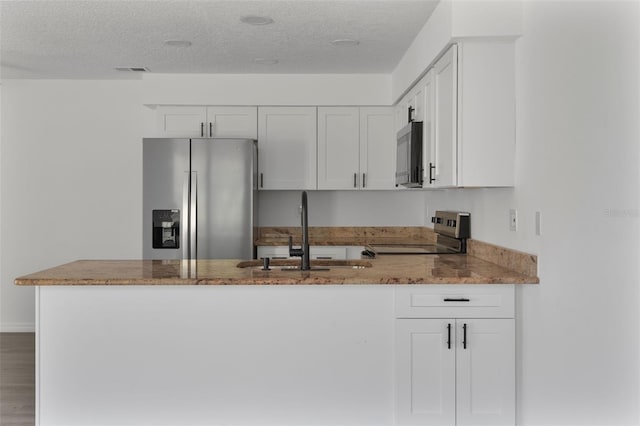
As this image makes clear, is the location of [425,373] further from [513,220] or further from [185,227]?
[185,227]

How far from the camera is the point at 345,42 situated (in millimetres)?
4184

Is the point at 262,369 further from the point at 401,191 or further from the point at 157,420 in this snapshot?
the point at 401,191

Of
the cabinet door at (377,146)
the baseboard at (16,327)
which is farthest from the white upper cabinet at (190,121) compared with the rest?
the baseboard at (16,327)

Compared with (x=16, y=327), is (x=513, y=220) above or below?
above

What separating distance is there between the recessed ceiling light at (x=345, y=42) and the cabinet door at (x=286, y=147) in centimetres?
113

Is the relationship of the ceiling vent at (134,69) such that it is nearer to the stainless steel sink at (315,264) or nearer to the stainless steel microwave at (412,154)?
the stainless steel microwave at (412,154)

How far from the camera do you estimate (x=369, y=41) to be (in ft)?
13.7

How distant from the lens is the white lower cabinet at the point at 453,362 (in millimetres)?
2768

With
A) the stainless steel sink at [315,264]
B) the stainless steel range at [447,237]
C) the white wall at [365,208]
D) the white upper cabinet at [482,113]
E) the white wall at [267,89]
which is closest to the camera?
the white upper cabinet at [482,113]

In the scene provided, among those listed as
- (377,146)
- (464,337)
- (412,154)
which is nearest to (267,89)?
(377,146)

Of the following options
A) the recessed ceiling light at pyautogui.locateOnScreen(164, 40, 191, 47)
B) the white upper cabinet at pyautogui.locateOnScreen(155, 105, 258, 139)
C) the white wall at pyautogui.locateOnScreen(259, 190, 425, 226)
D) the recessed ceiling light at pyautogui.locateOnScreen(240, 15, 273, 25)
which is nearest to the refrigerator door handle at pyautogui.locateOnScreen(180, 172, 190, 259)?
the white upper cabinet at pyautogui.locateOnScreen(155, 105, 258, 139)

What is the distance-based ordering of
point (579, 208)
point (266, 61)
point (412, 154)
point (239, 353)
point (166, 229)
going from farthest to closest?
point (166, 229)
point (266, 61)
point (412, 154)
point (239, 353)
point (579, 208)

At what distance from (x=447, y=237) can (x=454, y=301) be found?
1.75 m

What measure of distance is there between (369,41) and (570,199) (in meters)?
2.17
